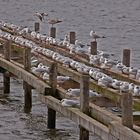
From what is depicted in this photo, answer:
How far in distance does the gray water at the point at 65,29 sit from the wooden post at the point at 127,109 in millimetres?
4182

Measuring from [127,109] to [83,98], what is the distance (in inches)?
77.5

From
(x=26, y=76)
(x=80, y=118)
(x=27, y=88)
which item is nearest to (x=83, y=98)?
(x=80, y=118)

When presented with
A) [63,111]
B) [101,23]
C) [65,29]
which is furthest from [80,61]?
[101,23]

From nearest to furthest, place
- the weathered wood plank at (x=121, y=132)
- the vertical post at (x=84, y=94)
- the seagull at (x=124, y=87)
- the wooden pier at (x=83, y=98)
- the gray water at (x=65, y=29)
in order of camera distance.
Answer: the weathered wood plank at (x=121, y=132), the wooden pier at (x=83, y=98), the vertical post at (x=84, y=94), the seagull at (x=124, y=87), the gray water at (x=65, y=29)

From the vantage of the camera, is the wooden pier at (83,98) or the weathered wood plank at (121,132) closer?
the weathered wood plank at (121,132)

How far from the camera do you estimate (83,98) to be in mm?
15148

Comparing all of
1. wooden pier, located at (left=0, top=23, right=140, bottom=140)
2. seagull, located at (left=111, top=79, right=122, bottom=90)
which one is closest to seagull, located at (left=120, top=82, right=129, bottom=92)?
seagull, located at (left=111, top=79, right=122, bottom=90)

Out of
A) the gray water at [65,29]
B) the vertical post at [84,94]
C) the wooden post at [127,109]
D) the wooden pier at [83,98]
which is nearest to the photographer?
the wooden post at [127,109]

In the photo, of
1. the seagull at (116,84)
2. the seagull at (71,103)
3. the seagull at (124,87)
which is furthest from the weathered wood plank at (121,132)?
the seagull at (116,84)

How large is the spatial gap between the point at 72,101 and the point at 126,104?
2.62m

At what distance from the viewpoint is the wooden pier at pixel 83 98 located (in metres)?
13.4

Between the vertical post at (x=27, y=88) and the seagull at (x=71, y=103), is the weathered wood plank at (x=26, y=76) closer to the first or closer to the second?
the vertical post at (x=27, y=88)

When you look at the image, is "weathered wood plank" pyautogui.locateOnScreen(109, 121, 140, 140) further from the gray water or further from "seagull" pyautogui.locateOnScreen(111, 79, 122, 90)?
the gray water

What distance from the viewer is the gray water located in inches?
729
